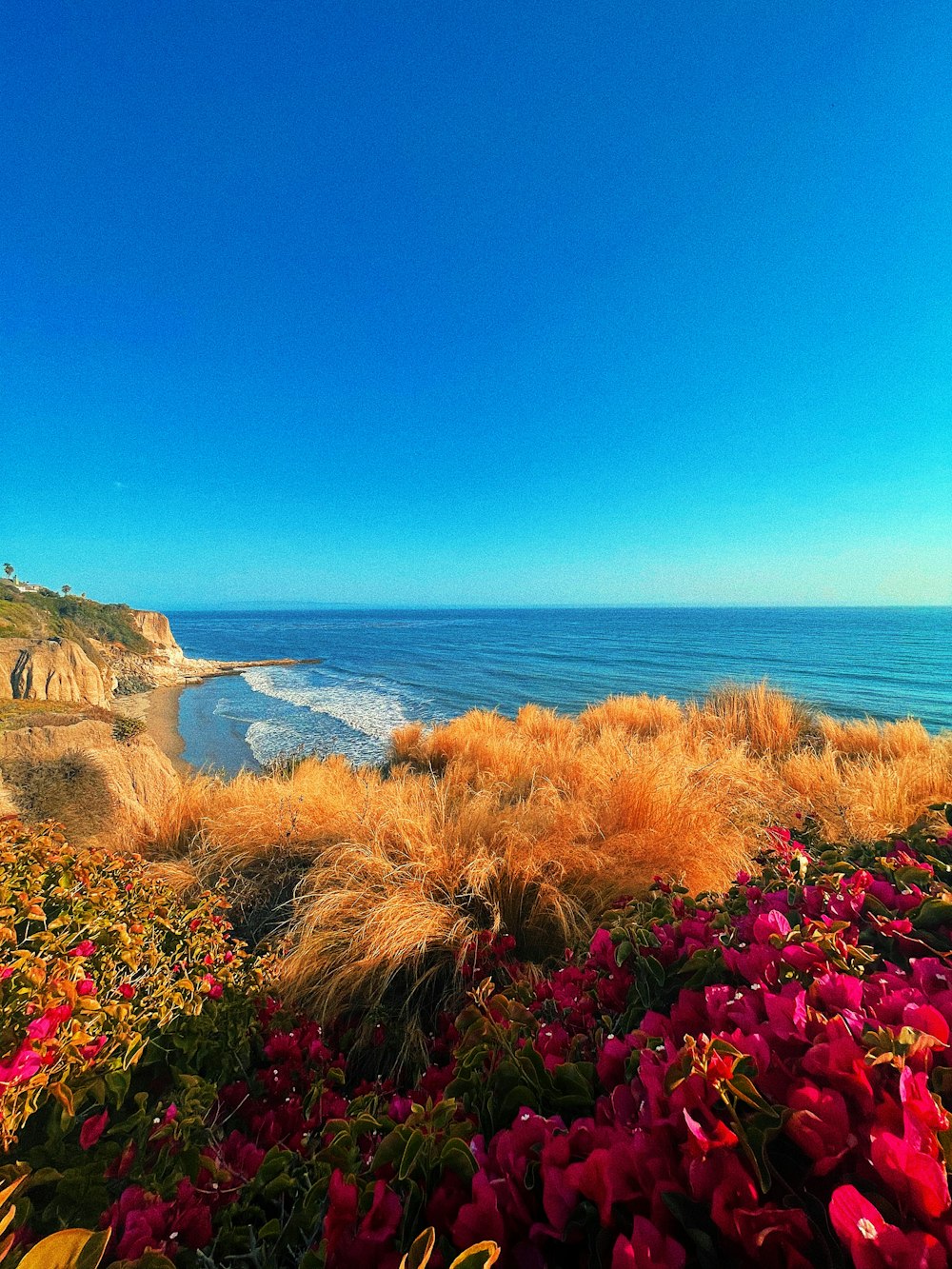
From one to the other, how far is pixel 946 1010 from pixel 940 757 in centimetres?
616

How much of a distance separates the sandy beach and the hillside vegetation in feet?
11.2

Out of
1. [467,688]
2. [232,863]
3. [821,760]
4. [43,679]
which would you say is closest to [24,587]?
[43,679]

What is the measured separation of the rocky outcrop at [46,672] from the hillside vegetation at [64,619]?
3.12m

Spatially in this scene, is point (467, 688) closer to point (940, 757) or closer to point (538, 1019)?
point (940, 757)

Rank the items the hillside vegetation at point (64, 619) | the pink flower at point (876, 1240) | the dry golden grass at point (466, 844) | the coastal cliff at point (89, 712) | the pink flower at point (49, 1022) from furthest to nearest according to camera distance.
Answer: the hillside vegetation at point (64, 619), the coastal cliff at point (89, 712), the dry golden grass at point (466, 844), the pink flower at point (49, 1022), the pink flower at point (876, 1240)

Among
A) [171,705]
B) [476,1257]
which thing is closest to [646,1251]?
[476,1257]

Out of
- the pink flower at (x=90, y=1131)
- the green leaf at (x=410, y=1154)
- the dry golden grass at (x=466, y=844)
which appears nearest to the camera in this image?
the green leaf at (x=410, y=1154)

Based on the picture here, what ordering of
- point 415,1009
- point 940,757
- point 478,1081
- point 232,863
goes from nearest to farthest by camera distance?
point 478,1081 < point 415,1009 < point 232,863 < point 940,757

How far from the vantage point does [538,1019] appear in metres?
1.52

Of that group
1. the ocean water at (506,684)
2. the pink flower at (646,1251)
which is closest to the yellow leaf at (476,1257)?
the pink flower at (646,1251)

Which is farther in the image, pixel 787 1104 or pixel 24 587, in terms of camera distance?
pixel 24 587

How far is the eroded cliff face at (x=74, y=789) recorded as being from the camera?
4.20m

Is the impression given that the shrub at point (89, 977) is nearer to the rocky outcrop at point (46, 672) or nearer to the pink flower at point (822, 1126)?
the pink flower at point (822, 1126)

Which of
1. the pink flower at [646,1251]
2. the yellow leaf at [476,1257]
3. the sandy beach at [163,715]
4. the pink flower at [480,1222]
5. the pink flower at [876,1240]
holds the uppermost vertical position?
the pink flower at [876,1240]
